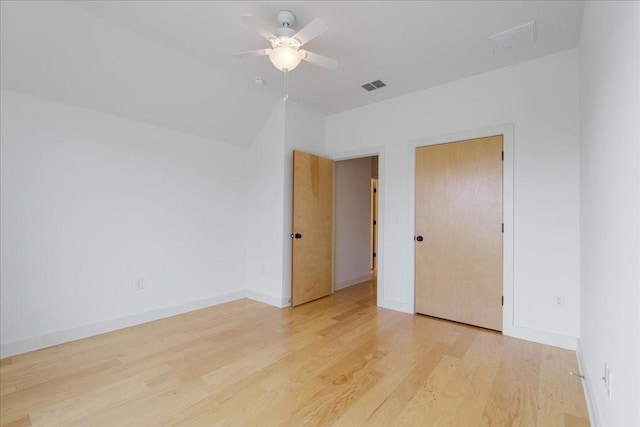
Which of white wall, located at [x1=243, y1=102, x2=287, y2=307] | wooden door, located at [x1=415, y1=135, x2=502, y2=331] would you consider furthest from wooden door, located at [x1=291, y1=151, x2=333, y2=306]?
wooden door, located at [x1=415, y1=135, x2=502, y2=331]

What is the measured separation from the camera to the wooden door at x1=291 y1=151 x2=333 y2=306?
3.68 meters

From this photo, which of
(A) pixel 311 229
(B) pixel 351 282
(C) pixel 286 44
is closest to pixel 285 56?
(C) pixel 286 44

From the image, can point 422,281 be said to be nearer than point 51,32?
No

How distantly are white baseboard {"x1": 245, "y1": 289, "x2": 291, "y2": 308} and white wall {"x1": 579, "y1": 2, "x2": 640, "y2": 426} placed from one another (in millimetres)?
2854

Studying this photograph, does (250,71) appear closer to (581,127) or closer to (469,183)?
(469,183)

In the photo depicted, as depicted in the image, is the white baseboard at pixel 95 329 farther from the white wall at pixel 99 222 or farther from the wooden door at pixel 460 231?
the wooden door at pixel 460 231

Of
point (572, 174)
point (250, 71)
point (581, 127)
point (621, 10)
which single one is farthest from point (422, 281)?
point (250, 71)

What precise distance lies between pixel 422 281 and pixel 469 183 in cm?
123

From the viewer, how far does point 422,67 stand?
2.91 m

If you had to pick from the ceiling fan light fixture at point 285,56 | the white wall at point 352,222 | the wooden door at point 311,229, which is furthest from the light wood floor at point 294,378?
the ceiling fan light fixture at point 285,56

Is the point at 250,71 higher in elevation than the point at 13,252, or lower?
higher

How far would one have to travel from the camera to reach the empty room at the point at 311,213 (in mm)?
1676

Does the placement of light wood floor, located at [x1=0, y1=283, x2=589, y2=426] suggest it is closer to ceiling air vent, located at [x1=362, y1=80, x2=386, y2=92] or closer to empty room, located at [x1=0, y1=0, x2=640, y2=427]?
empty room, located at [x1=0, y1=0, x2=640, y2=427]

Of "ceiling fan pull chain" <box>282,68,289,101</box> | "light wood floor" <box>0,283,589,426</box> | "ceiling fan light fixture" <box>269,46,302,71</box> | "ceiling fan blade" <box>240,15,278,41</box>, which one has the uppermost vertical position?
"ceiling fan pull chain" <box>282,68,289,101</box>
